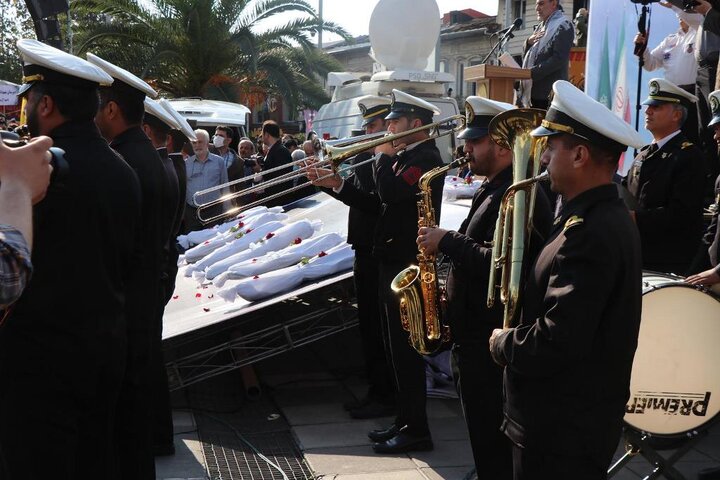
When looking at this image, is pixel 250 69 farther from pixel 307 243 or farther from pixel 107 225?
pixel 107 225

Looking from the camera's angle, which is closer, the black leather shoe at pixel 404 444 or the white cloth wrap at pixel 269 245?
the black leather shoe at pixel 404 444

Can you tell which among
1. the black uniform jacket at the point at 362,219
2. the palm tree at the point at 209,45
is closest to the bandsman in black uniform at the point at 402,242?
the black uniform jacket at the point at 362,219

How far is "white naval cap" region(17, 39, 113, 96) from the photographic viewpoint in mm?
3125

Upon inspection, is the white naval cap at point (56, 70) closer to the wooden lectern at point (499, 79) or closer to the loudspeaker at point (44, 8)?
the loudspeaker at point (44, 8)

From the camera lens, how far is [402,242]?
16.9 ft

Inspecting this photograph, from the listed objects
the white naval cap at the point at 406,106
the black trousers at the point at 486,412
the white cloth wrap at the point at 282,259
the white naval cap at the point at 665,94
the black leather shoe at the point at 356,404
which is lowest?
the black leather shoe at the point at 356,404

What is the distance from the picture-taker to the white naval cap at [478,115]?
13.3ft

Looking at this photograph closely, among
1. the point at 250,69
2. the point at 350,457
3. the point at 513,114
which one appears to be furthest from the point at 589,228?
the point at 250,69

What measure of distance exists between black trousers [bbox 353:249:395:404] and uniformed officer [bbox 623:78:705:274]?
1777 mm

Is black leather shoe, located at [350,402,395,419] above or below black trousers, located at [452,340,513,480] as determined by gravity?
below

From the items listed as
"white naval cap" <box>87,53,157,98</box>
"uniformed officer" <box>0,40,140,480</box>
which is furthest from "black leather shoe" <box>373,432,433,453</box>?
"white naval cap" <box>87,53,157,98</box>

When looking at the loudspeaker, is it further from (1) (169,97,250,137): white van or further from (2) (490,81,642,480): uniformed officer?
(1) (169,97,250,137): white van

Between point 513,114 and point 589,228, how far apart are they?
1098mm

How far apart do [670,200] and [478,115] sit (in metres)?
1.39
